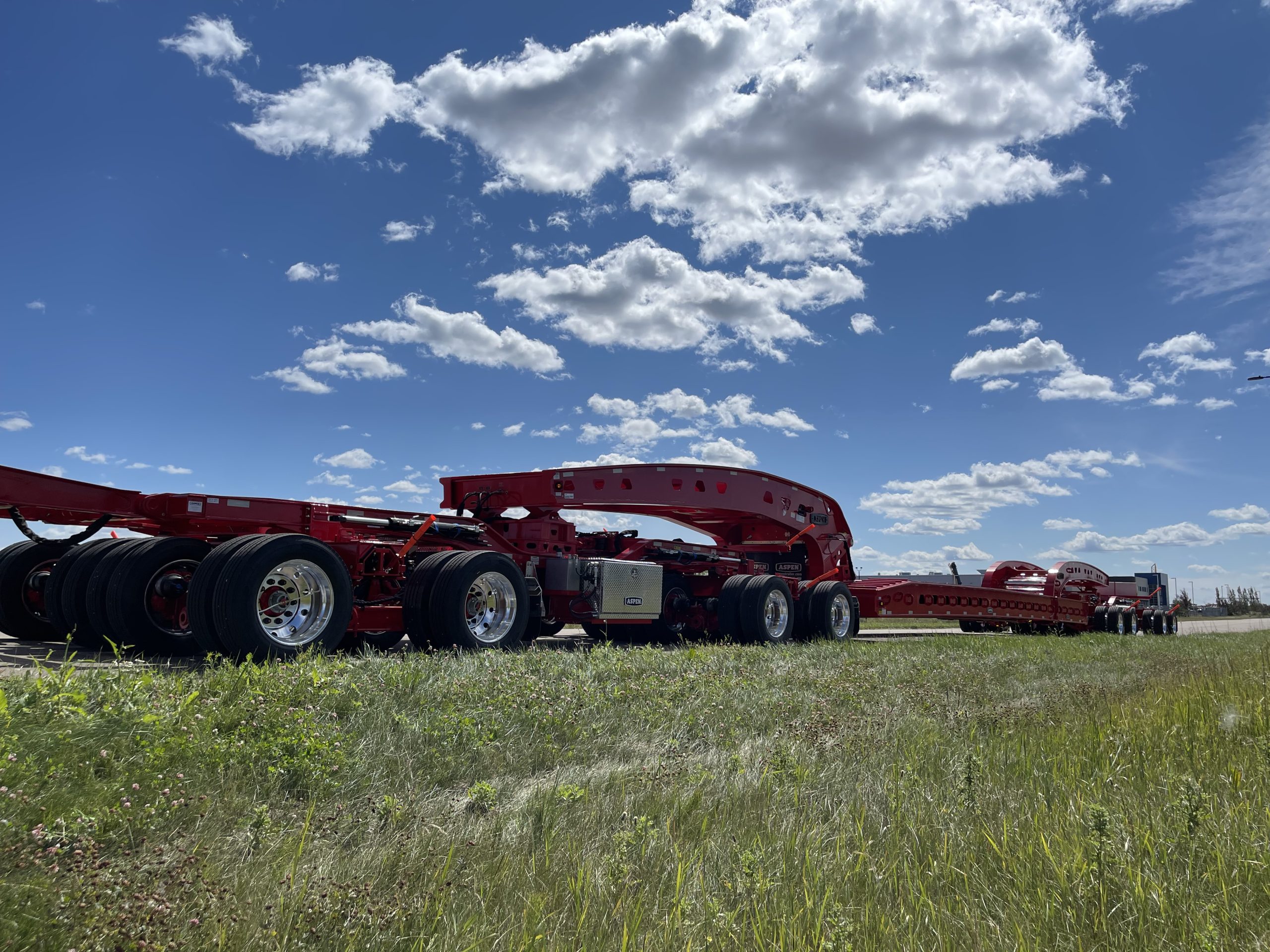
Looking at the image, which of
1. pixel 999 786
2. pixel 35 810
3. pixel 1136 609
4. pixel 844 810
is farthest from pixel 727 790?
pixel 1136 609

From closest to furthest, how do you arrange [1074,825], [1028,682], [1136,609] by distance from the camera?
1. [1074,825]
2. [1028,682]
3. [1136,609]

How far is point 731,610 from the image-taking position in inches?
485

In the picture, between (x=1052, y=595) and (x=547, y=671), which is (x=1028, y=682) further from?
(x=1052, y=595)

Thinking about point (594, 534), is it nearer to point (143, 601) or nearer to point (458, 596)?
point (458, 596)

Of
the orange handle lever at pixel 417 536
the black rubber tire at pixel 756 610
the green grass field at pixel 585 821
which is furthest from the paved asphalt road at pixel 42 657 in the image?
the black rubber tire at pixel 756 610

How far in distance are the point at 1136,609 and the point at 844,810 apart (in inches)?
939

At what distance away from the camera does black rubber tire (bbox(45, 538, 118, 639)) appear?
8.45 meters

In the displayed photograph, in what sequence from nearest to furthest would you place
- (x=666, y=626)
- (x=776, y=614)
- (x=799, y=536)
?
(x=776, y=614), (x=666, y=626), (x=799, y=536)

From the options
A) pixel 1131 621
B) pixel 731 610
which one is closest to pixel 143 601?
pixel 731 610

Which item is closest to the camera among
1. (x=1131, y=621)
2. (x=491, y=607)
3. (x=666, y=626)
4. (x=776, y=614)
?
(x=491, y=607)

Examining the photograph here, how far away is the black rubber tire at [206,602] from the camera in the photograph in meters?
6.79

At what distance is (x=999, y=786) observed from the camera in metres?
4.01

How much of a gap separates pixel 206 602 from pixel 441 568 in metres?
2.29

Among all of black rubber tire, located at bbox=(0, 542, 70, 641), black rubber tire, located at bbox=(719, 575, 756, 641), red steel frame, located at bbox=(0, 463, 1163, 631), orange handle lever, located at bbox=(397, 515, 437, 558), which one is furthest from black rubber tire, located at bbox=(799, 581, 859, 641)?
black rubber tire, located at bbox=(0, 542, 70, 641)
